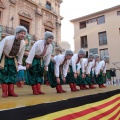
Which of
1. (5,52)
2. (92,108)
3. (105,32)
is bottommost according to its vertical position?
(92,108)

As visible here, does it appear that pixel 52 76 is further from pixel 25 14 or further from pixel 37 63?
pixel 25 14

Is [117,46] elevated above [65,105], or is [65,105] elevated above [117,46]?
[117,46]

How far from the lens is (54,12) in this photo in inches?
651

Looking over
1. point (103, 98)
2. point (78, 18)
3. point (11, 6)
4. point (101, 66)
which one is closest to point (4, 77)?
point (103, 98)

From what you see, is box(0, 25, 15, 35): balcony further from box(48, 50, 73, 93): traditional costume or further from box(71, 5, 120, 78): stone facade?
box(71, 5, 120, 78): stone facade

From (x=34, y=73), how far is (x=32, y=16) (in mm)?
11777

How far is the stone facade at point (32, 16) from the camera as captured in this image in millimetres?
12102

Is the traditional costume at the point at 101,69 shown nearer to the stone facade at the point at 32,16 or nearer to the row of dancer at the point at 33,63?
the row of dancer at the point at 33,63

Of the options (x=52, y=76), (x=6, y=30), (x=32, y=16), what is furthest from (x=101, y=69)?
(x=32, y=16)

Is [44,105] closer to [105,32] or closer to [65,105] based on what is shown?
[65,105]

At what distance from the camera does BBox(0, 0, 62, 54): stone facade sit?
12.1 meters

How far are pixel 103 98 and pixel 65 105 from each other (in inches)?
59.7

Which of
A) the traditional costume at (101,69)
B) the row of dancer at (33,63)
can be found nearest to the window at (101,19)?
the traditional costume at (101,69)

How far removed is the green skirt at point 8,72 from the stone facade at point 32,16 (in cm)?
876
